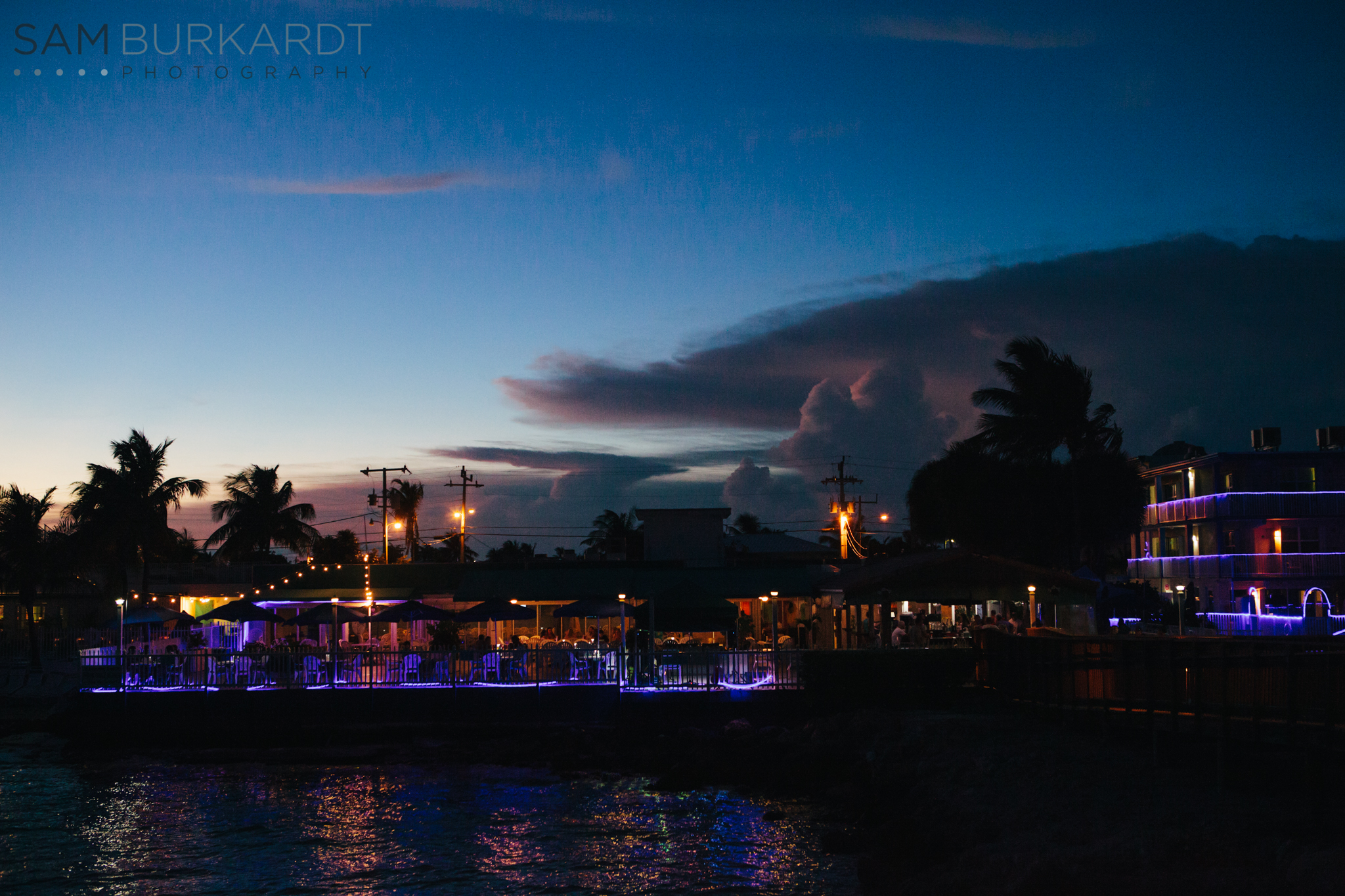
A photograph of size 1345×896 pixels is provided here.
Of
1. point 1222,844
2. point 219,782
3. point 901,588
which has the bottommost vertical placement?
point 219,782

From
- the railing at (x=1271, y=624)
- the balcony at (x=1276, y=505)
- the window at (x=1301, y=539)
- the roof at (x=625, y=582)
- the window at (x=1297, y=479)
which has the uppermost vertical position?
the window at (x=1297, y=479)

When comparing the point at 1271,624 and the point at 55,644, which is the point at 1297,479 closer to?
the point at 1271,624

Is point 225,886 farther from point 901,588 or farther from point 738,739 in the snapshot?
point 901,588

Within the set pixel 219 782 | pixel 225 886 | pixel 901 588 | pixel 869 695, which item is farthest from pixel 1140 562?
pixel 225 886

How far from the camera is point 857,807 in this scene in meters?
18.1

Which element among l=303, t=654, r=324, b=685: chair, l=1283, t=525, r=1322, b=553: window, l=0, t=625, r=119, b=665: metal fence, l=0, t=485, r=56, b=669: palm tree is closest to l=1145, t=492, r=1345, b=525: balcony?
l=1283, t=525, r=1322, b=553: window

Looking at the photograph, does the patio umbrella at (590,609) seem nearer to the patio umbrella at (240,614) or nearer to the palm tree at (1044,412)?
the patio umbrella at (240,614)

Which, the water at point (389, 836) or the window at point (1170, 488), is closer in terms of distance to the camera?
the water at point (389, 836)

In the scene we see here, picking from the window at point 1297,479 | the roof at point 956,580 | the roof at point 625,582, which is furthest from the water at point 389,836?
the window at point 1297,479

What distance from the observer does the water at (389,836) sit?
603 inches

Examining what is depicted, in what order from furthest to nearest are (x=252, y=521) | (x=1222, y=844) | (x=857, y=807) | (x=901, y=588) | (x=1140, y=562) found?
(x=252, y=521) < (x=1140, y=562) < (x=901, y=588) < (x=857, y=807) < (x=1222, y=844)

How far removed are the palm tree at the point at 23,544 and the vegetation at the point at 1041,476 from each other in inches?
1465

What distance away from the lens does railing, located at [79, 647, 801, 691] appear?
26.5m

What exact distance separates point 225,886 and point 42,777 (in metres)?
11.0
